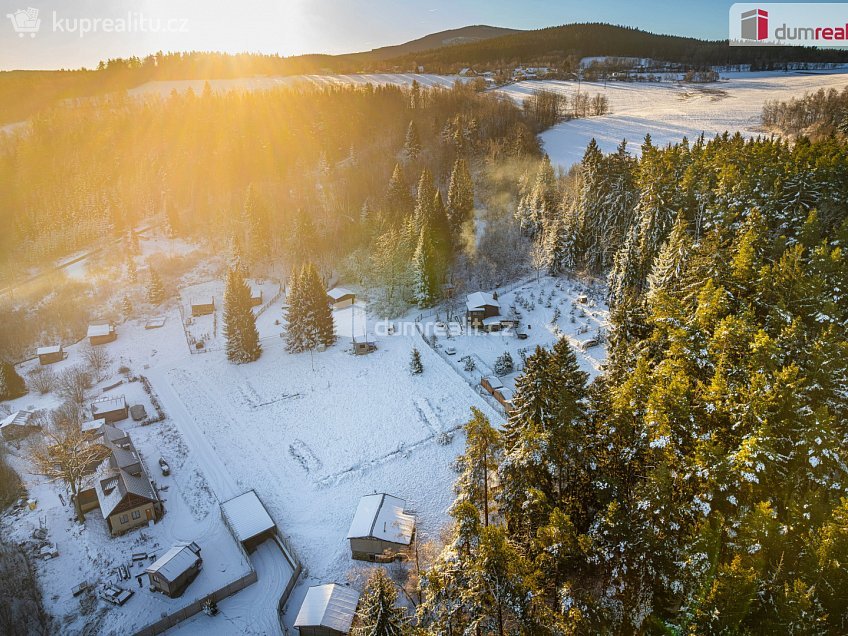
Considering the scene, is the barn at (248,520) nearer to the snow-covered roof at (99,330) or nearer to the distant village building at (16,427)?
the distant village building at (16,427)

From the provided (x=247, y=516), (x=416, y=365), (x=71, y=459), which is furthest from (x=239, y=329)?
(x=247, y=516)

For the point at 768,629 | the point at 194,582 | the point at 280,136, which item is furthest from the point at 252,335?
the point at 280,136

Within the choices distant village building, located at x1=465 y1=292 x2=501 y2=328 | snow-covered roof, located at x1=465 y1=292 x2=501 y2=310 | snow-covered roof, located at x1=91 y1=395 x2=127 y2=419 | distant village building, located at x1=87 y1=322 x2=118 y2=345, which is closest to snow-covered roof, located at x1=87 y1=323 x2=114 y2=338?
distant village building, located at x1=87 y1=322 x2=118 y2=345

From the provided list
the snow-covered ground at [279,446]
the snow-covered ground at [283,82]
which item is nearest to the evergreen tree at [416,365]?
the snow-covered ground at [279,446]

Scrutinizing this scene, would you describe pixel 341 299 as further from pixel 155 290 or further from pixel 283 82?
pixel 283 82

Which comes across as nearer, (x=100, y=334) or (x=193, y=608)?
(x=193, y=608)

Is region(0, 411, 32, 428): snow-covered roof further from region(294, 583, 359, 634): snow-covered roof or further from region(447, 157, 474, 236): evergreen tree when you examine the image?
region(447, 157, 474, 236): evergreen tree

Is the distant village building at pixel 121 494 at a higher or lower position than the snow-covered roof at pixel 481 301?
lower
